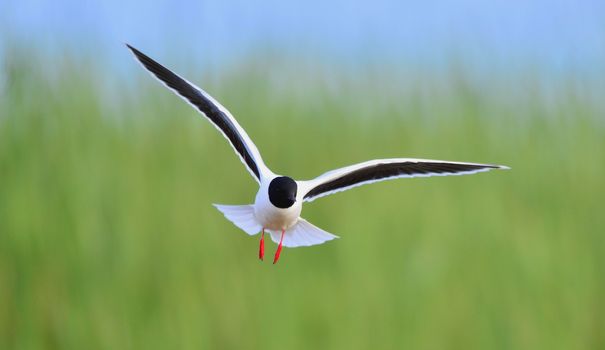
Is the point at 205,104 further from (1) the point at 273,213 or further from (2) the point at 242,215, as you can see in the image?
(1) the point at 273,213

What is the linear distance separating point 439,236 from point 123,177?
1.51 metres

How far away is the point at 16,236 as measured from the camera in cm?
369

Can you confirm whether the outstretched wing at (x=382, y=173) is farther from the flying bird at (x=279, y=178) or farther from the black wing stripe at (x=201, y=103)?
the black wing stripe at (x=201, y=103)

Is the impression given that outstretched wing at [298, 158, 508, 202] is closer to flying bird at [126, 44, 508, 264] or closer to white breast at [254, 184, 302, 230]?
flying bird at [126, 44, 508, 264]

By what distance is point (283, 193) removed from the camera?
2070 mm

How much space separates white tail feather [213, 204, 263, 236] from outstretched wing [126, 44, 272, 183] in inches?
3.8

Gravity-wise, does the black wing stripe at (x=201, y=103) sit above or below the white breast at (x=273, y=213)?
above

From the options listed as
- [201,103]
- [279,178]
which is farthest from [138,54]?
[279,178]

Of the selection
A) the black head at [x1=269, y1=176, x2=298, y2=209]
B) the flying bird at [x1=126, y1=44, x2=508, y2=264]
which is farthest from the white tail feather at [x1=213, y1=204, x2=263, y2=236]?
the black head at [x1=269, y1=176, x2=298, y2=209]

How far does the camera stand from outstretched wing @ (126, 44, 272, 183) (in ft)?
7.83

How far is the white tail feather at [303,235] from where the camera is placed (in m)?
2.32

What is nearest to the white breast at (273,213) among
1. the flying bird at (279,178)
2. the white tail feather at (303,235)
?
the flying bird at (279,178)

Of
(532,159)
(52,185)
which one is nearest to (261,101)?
(52,185)

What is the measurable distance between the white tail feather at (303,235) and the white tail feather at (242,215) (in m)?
0.08
